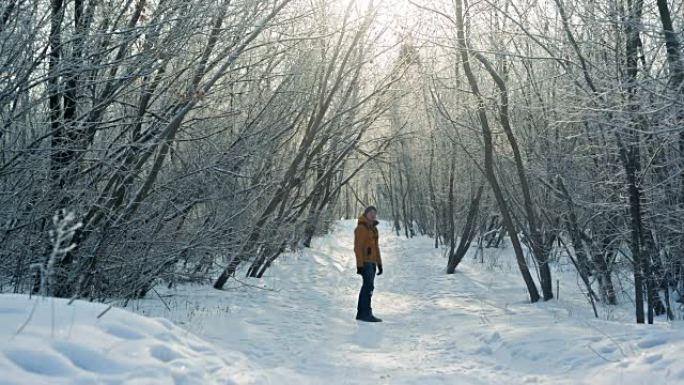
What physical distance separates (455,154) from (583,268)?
7108mm

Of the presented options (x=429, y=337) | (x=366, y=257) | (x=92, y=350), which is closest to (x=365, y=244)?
(x=366, y=257)

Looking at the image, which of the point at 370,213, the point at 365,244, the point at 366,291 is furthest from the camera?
the point at 370,213

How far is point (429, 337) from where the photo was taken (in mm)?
7332

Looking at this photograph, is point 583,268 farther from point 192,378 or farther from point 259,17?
point 192,378

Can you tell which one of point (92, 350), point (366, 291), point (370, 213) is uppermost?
point (370, 213)

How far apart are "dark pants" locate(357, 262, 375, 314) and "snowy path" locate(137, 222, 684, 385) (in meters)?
0.39

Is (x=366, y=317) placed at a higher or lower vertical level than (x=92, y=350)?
lower

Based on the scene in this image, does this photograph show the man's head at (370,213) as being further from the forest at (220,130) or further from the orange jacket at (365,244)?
the forest at (220,130)

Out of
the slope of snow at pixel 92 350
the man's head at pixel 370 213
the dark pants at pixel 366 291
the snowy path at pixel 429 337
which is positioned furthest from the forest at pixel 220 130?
the dark pants at pixel 366 291

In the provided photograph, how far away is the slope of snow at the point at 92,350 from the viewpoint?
3102mm

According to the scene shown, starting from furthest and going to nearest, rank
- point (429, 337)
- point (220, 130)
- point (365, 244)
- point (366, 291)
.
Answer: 1. point (365, 244)
2. point (366, 291)
3. point (220, 130)
4. point (429, 337)

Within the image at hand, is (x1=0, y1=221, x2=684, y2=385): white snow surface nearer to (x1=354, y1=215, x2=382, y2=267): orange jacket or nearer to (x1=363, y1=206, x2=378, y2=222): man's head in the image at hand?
(x1=354, y1=215, x2=382, y2=267): orange jacket

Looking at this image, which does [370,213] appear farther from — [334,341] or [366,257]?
[334,341]

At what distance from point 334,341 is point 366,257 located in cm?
205
